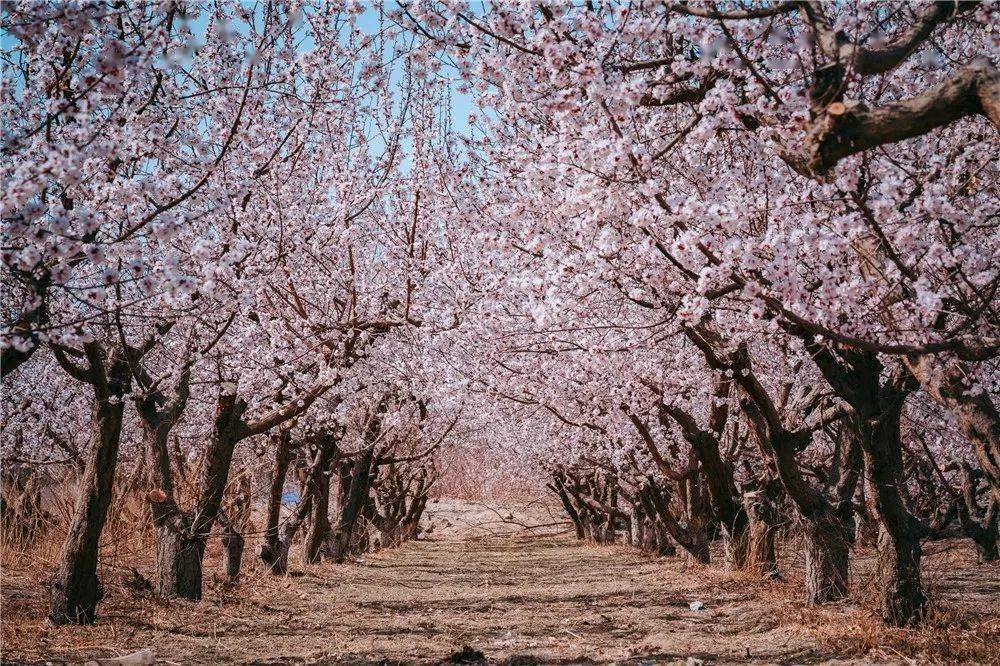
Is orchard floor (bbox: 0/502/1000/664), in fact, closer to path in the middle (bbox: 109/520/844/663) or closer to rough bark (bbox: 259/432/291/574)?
path in the middle (bbox: 109/520/844/663)

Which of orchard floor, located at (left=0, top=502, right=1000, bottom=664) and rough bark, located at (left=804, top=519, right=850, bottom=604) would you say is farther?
rough bark, located at (left=804, top=519, right=850, bottom=604)

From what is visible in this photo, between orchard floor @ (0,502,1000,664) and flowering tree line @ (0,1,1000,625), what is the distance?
63 cm

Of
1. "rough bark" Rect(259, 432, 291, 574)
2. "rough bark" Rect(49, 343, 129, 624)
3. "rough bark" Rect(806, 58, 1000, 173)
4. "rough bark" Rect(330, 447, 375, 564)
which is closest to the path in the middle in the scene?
"rough bark" Rect(259, 432, 291, 574)

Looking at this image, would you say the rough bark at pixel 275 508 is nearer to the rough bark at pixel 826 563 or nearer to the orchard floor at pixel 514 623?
the orchard floor at pixel 514 623

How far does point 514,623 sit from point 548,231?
15.6 feet

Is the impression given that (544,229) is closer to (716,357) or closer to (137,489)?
(716,357)

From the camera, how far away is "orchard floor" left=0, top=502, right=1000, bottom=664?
7.11 meters

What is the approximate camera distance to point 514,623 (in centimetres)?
958

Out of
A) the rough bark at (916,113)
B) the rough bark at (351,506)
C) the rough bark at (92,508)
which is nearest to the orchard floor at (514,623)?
the rough bark at (92,508)

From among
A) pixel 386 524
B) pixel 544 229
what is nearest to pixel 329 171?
pixel 544 229

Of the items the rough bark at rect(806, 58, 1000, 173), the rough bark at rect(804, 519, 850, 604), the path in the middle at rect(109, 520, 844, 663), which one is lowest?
the path in the middle at rect(109, 520, 844, 663)

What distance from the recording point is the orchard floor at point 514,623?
7.11 metres

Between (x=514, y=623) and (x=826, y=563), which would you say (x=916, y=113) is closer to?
(x=826, y=563)

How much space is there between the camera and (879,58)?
4613 mm
